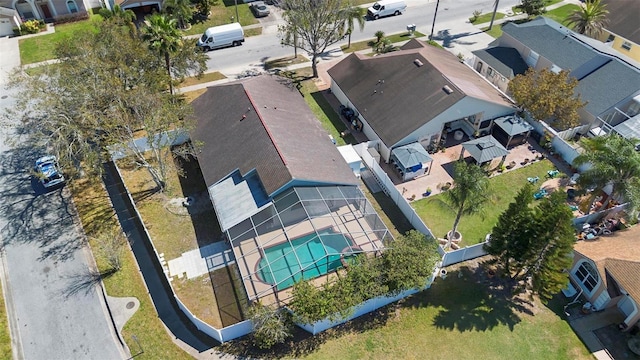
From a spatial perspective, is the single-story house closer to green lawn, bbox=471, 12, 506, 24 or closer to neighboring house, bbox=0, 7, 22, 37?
green lawn, bbox=471, 12, 506, 24

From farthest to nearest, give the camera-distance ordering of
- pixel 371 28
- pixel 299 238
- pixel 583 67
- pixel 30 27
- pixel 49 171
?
pixel 371 28, pixel 30 27, pixel 583 67, pixel 49 171, pixel 299 238

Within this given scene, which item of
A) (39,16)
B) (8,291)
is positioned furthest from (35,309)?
(39,16)

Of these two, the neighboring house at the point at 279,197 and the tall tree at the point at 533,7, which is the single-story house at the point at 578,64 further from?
the neighboring house at the point at 279,197

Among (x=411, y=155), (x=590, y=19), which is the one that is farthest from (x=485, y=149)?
(x=590, y=19)

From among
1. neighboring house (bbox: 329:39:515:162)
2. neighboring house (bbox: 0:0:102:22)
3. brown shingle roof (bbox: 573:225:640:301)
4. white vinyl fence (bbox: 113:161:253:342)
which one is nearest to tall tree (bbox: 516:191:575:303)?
brown shingle roof (bbox: 573:225:640:301)

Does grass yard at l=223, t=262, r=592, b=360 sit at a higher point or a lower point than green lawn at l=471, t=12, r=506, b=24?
lower

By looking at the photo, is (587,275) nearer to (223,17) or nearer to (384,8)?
(384,8)

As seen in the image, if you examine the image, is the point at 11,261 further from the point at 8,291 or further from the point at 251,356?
the point at 251,356
